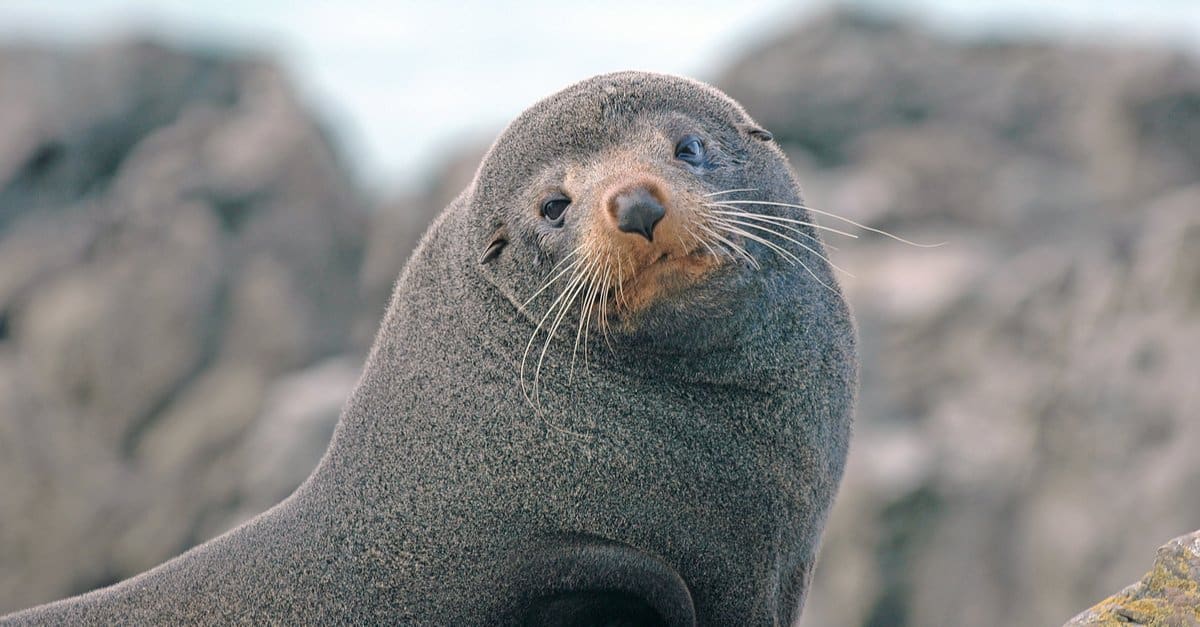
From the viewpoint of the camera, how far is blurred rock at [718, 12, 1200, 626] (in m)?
13.4

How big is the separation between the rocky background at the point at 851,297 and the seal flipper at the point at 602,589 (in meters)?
9.24

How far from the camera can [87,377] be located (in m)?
22.4

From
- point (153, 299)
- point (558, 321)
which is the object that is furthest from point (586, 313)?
point (153, 299)

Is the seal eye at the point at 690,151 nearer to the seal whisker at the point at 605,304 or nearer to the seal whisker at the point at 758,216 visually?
the seal whisker at the point at 758,216

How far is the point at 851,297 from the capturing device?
22.1 meters

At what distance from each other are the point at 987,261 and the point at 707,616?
21.0m

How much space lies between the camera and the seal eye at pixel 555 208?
5.03 metres

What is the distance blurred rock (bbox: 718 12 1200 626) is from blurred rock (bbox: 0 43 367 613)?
7.67 meters

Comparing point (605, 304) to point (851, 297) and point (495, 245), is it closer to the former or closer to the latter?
point (495, 245)

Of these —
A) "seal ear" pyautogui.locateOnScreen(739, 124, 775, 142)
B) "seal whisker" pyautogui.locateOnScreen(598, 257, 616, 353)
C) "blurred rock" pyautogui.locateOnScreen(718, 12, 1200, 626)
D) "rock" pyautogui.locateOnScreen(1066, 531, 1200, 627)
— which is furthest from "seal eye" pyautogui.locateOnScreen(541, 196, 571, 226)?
"blurred rock" pyautogui.locateOnScreen(718, 12, 1200, 626)

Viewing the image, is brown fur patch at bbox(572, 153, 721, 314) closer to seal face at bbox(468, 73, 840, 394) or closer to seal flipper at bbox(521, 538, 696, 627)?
seal face at bbox(468, 73, 840, 394)

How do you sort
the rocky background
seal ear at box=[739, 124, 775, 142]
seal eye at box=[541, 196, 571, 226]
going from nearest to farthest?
seal eye at box=[541, 196, 571, 226] < seal ear at box=[739, 124, 775, 142] < the rocky background

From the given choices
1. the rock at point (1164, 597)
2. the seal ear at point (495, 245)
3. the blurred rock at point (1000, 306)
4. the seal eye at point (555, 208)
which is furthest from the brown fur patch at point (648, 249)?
the blurred rock at point (1000, 306)

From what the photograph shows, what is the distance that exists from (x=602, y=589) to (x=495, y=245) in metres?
1.35
